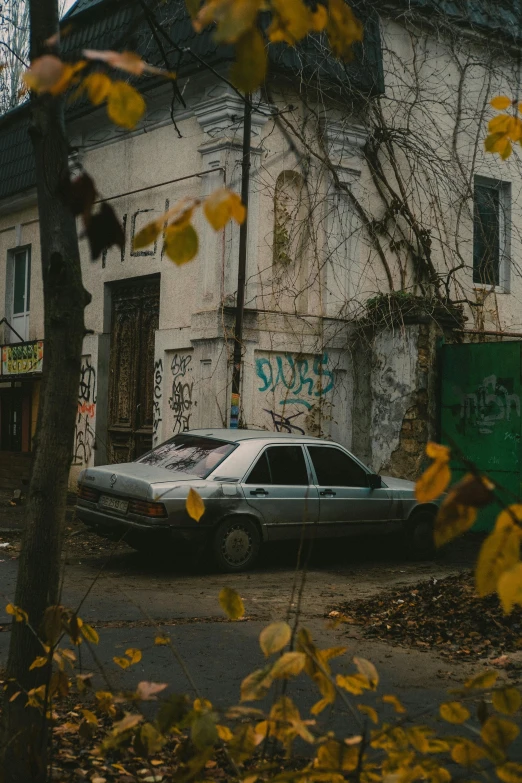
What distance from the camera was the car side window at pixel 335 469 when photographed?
11.4m

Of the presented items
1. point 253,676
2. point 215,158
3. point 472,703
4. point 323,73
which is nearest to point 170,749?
point 472,703

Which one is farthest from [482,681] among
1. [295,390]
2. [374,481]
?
[295,390]

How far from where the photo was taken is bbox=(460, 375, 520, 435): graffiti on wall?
13586 mm

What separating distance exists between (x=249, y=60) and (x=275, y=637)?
1287 mm

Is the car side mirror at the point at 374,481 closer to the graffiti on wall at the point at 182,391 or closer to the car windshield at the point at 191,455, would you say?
the car windshield at the point at 191,455

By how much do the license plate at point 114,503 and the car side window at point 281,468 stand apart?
1.38 m

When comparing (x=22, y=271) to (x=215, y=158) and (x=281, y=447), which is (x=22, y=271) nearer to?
(x=215, y=158)

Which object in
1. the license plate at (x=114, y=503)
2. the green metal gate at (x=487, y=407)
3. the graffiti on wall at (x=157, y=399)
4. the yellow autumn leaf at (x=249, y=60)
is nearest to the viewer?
the yellow autumn leaf at (x=249, y=60)

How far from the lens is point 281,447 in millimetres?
11148

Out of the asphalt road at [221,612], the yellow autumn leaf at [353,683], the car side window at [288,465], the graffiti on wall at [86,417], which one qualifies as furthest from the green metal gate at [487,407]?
the yellow autumn leaf at [353,683]

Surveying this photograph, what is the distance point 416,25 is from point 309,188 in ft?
→ 11.7

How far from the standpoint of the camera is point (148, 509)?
9992 millimetres

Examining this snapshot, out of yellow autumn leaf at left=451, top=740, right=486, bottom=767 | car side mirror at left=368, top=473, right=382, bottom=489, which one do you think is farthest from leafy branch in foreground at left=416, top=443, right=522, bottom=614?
car side mirror at left=368, top=473, right=382, bottom=489

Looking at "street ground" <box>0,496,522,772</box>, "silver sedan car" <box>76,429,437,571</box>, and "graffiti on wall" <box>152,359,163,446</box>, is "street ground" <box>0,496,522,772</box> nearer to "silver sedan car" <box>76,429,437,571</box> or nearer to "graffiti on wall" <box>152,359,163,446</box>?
"silver sedan car" <box>76,429,437,571</box>
